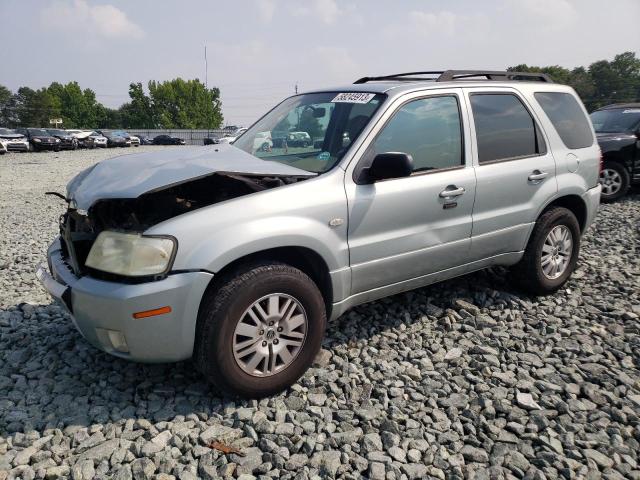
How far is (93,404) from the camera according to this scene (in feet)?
9.48

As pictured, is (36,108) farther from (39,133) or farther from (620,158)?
(620,158)

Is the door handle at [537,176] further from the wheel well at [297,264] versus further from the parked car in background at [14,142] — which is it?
the parked car in background at [14,142]

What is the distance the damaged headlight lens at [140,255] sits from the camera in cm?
253

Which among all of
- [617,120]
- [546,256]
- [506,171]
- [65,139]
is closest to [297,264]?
[506,171]

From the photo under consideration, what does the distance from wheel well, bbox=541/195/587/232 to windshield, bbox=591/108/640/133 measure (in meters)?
5.84

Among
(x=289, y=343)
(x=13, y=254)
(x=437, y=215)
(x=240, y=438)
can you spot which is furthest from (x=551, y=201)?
(x=13, y=254)

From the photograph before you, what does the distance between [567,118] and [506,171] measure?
3.63 ft

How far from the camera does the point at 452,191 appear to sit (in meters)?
3.50

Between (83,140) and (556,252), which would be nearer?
(556,252)

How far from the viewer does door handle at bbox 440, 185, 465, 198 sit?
3461 mm

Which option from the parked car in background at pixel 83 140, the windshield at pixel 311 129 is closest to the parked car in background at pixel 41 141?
the parked car in background at pixel 83 140

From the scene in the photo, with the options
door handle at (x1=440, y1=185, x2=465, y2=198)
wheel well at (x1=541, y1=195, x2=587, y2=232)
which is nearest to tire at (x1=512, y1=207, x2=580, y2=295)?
wheel well at (x1=541, y1=195, x2=587, y2=232)

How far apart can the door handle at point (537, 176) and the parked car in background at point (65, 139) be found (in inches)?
1375

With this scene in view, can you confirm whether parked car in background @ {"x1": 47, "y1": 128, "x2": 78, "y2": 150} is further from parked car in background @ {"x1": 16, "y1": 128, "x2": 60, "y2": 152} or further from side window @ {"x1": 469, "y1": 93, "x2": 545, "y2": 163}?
side window @ {"x1": 469, "y1": 93, "x2": 545, "y2": 163}
